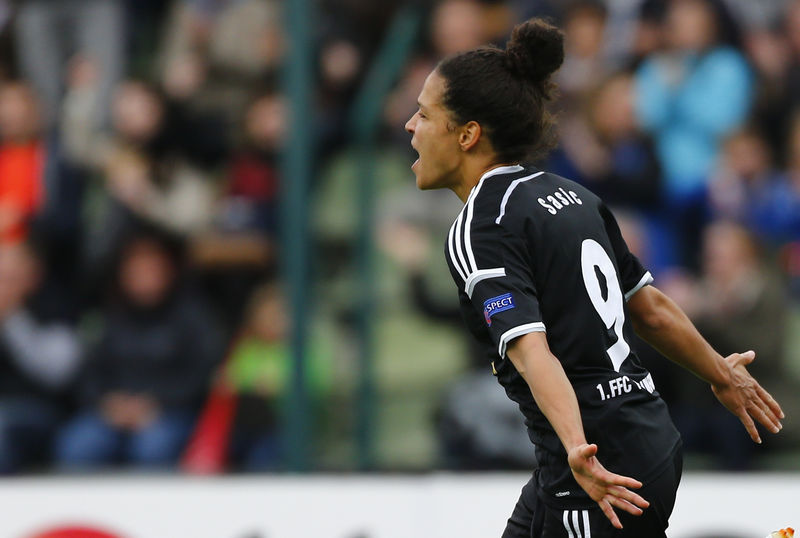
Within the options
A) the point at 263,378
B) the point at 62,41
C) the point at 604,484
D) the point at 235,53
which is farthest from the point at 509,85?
the point at 62,41

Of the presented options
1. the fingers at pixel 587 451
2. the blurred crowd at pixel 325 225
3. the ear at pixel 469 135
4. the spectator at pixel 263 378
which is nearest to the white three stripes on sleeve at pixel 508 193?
the ear at pixel 469 135

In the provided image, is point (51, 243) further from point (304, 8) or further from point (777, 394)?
point (777, 394)

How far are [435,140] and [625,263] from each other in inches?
23.5

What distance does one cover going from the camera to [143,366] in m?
6.71

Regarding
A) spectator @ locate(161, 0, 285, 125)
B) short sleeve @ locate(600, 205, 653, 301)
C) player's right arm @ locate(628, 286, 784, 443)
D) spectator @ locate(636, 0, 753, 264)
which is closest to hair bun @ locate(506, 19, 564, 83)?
short sleeve @ locate(600, 205, 653, 301)

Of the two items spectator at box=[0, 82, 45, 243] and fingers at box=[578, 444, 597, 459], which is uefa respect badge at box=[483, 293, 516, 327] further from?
spectator at box=[0, 82, 45, 243]

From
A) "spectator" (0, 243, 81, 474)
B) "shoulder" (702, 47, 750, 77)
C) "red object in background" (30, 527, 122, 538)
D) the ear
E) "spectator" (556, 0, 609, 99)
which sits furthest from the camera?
"spectator" (0, 243, 81, 474)

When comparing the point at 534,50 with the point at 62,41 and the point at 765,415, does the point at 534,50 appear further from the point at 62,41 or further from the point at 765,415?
the point at 62,41

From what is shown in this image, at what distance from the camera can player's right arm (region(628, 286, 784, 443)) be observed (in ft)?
10.7

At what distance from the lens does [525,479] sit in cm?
503

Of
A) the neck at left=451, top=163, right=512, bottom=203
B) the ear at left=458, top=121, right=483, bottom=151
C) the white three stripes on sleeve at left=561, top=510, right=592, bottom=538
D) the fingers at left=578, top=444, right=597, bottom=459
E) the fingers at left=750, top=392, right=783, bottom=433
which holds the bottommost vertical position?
the white three stripes on sleeve at left=561, top=510, right=592, bottom=538

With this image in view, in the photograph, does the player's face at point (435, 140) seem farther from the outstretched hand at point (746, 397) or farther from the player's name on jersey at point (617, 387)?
the outstretched hand at point (746, 397)

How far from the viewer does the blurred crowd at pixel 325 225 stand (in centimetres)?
640

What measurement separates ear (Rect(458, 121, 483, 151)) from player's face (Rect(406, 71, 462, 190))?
0.05ft
